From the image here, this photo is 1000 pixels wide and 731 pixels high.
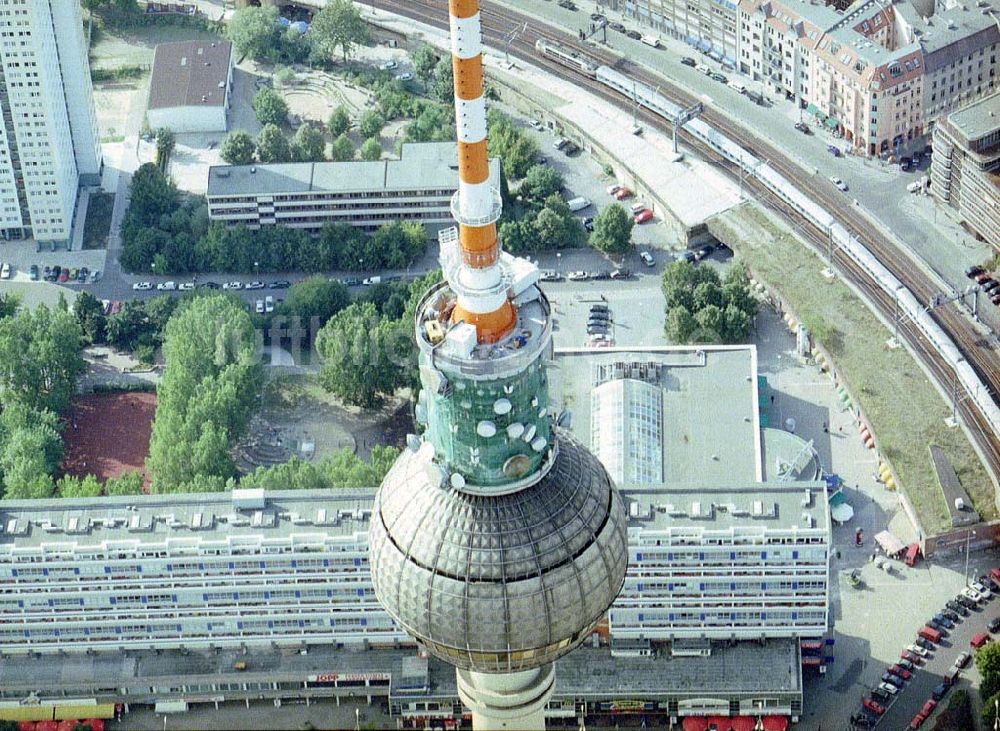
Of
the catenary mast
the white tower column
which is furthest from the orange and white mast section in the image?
the white tower column

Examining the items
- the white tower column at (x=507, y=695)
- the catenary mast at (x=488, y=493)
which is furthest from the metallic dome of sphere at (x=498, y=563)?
the white tower column at (x=507, y=695)

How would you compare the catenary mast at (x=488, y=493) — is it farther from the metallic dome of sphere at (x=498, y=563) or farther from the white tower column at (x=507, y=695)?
the white tower column at (x=507, y=695)

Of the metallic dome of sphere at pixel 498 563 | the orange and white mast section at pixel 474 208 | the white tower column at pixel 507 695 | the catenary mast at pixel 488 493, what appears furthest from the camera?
the white tower column at pixel 507 695

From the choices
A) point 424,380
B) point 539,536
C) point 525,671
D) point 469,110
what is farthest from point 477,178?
point 525,671

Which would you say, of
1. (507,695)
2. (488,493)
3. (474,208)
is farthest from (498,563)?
(474,208)

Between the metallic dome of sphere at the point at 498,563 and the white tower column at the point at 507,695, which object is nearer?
the metallic dome of sphere at the point at 498,563

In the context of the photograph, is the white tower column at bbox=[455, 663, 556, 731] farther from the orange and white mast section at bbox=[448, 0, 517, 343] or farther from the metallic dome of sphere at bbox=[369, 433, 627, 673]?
the orange and white mast section at bbox=[448, 0, 517, 343]

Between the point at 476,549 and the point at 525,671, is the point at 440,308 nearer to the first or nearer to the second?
the point at 476,549
